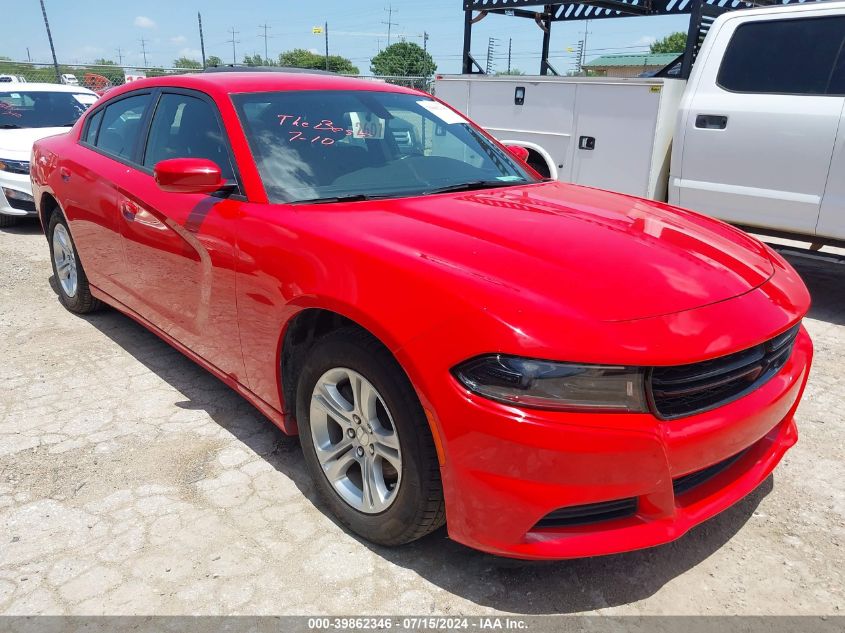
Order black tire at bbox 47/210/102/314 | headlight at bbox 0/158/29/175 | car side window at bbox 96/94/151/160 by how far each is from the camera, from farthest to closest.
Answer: headlight at bbox 0/158/29/175
black tire at bbox 47/210/102/314
car side window at bbox 96/94/151/160

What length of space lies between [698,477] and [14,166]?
25.7 feet

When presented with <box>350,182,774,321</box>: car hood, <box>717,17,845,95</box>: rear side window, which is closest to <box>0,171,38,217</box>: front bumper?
<box>350,182,774,321</box>: car hood

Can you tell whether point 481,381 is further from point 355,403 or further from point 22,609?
point 22,609

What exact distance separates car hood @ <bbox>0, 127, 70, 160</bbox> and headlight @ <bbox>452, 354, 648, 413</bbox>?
7.24 metres

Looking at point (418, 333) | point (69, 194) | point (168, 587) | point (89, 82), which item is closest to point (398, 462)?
point (418, 333)

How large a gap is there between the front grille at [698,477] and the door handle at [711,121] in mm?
3691

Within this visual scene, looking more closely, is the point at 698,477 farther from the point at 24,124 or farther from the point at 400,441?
the point at 24,124

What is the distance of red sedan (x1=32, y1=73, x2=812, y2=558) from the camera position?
70.7 inches

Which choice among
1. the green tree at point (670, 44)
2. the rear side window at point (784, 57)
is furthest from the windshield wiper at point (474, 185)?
the green tree at point (670, 44)

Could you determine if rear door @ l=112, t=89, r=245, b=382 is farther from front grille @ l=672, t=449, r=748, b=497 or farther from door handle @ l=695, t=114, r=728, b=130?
door handle @ l=695, t=114, r=728, b=130

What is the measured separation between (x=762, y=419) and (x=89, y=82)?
70.3 ft

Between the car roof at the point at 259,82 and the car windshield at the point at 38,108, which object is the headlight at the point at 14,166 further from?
the car roof at the point at 259,82

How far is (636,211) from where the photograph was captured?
9.25ft

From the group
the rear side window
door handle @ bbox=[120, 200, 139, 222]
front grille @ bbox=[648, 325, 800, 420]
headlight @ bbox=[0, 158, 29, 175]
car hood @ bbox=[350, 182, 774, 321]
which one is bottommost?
headlight @ bbox=[0, 158, 29, 175]
